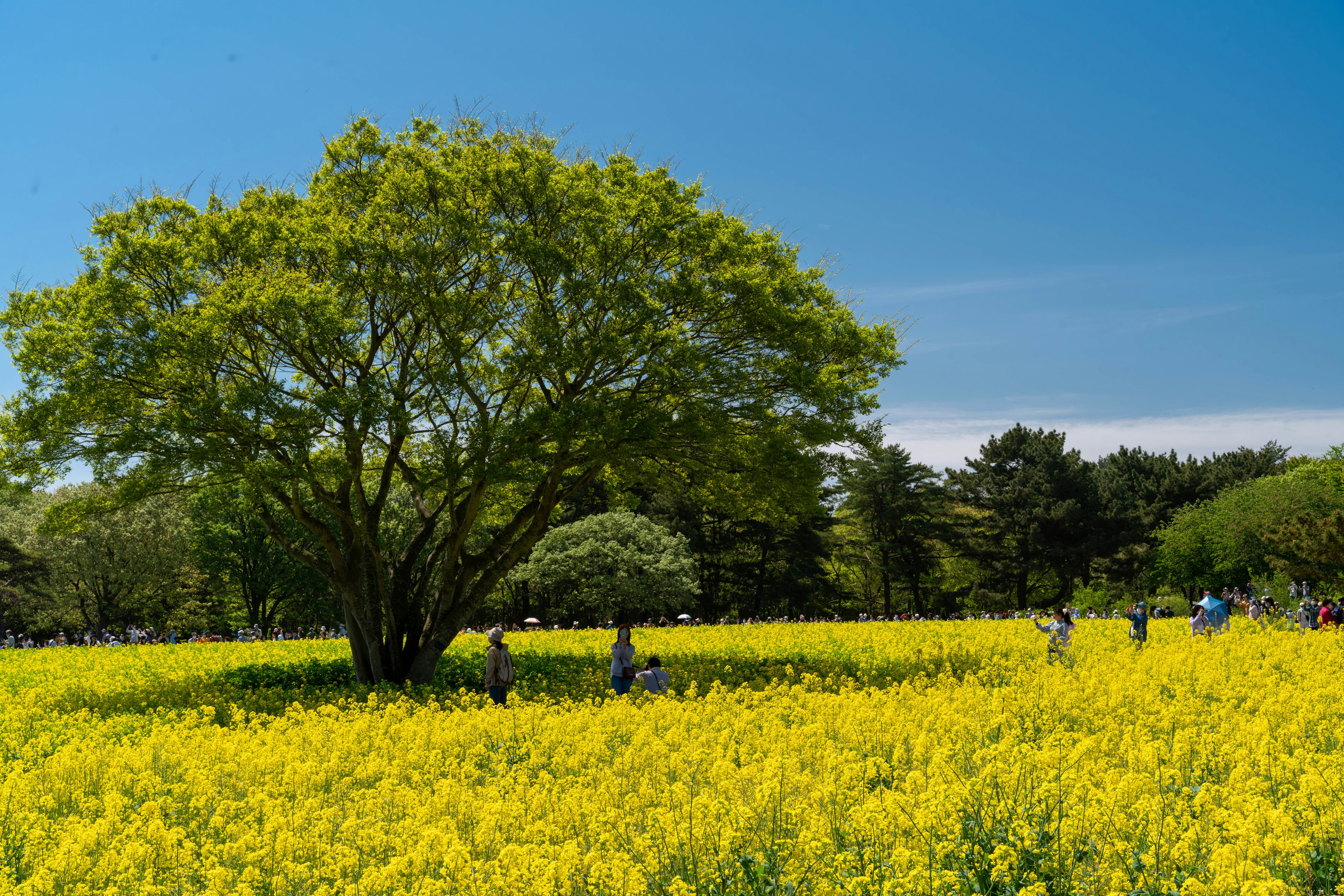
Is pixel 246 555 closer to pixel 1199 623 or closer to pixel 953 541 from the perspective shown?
pixel 953 541

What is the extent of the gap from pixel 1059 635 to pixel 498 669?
11.9 meters

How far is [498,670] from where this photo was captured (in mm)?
14266

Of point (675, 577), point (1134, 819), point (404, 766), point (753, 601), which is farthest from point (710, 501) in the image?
point (753, 601)

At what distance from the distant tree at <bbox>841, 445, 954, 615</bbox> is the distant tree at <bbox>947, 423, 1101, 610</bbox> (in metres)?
2.93

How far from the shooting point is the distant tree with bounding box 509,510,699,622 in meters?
44.7

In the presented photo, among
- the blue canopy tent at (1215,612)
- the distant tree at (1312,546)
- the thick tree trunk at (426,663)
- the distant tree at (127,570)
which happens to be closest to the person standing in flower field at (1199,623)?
the blue canopy tent at (1215,612)

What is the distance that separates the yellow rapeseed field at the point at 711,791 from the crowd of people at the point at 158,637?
28.0 m

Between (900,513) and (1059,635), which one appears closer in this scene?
A: (1059,635)

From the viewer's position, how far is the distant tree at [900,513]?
208ft

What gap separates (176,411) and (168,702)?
522 cm

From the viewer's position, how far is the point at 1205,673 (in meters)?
14.6

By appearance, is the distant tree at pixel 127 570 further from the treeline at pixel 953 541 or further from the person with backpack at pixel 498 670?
the person with backpack at pixel 498 670

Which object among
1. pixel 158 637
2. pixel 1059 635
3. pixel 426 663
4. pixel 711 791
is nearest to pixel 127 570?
pixel 158 637

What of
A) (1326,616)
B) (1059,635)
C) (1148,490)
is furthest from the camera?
(1148,490)
